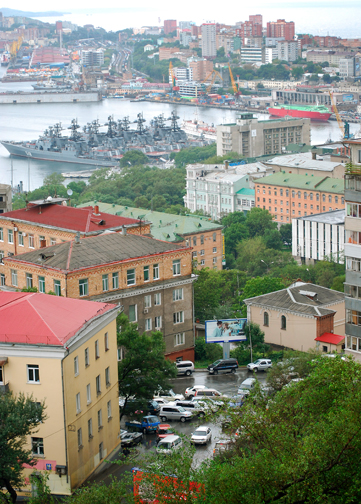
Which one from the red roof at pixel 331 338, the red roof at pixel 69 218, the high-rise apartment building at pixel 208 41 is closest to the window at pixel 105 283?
the red roof at pixel 69 218

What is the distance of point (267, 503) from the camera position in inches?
320

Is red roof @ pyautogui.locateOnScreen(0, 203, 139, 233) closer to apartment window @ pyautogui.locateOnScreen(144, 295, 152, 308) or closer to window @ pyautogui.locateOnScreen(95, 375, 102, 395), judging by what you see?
apartment window @ pyautogui.locateOnScreen(144, 295, 152, 308)

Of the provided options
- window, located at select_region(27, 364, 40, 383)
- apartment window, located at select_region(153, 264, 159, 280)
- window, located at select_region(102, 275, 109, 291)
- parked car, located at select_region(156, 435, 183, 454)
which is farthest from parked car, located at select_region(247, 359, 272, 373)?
window, located at select_region(27, 364, 40, 383)

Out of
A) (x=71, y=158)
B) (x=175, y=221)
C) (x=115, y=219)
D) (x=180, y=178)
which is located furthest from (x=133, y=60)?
(x=115, y=219)

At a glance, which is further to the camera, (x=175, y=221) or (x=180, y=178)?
(x=180, y=178)

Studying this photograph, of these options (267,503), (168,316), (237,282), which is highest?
(267,503)

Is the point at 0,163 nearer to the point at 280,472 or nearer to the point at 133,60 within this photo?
the point at 280,472

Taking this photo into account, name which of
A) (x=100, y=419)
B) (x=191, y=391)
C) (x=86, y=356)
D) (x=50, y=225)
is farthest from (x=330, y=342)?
(x=86, y=356)

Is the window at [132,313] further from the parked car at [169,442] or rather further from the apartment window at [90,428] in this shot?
the apartment window at [90,428]

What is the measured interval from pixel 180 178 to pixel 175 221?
27.2 m

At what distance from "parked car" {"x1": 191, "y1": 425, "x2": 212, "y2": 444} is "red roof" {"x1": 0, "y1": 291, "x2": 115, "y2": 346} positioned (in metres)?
2.78

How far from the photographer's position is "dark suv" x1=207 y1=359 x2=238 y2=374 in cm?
2011

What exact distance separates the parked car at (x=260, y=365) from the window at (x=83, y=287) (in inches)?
182

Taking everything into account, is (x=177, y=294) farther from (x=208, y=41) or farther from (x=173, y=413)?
(x=208, y=41)
